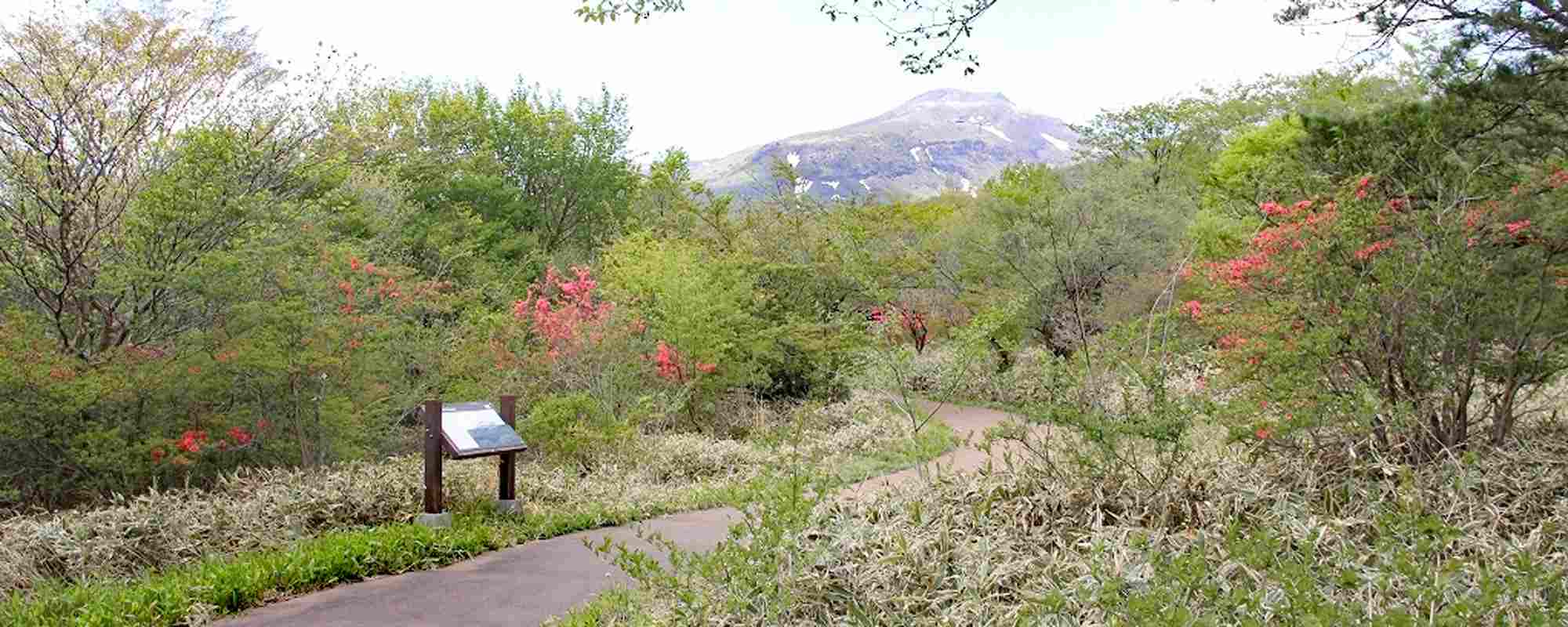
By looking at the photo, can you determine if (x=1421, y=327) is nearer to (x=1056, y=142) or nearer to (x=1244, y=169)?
(x=1244, y=169)

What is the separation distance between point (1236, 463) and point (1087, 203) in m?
12.4

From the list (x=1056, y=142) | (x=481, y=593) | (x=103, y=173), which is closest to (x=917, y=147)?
(x=1056, y=142)

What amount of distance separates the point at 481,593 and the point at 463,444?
153 centimetres

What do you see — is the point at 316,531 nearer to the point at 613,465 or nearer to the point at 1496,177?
the point at 613,465

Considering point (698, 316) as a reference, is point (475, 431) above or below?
below

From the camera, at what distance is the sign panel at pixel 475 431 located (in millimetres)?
6066

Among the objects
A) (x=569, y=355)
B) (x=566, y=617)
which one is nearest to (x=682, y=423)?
(x=569, y=355)

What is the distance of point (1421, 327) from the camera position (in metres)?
4.49

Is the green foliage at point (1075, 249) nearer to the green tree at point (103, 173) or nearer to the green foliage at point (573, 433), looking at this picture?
the green foliage at point (573, 433)

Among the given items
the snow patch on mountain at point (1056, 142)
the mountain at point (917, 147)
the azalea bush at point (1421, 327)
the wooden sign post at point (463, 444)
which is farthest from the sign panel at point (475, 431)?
the snow patch on mountain at point (1056, 142)

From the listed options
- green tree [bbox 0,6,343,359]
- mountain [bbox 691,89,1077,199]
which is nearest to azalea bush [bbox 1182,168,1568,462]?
green tree [bbox 0,6,343,359]

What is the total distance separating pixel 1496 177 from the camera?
202 inches

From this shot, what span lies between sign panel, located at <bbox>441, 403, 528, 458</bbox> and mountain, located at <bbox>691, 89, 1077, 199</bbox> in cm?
8596

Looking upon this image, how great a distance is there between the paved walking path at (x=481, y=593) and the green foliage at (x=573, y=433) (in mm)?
2522
